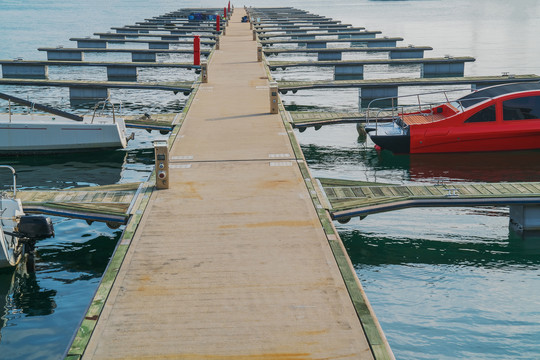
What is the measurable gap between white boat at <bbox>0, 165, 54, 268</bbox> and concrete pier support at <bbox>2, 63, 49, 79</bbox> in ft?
107

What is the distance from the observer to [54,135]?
2570cm

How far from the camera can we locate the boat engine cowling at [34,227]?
43.2ft

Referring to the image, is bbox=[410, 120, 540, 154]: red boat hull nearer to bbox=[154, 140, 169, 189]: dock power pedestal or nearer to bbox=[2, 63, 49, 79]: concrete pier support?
bbox=[154, 140, 169, 189]: dock power pedestal

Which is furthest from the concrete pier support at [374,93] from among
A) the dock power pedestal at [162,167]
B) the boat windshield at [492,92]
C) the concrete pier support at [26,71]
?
the dock power pedestal at [162,167]

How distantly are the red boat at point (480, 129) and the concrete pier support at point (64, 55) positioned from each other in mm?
37061

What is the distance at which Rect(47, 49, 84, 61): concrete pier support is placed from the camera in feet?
184

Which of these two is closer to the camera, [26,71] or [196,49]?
[196,49]

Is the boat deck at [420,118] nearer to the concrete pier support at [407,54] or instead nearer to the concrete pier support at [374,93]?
the concrete pier support at [374,93]

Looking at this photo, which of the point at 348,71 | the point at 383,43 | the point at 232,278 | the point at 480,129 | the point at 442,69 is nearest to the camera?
the point at 232,278

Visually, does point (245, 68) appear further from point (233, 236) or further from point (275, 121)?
point (233, 236)

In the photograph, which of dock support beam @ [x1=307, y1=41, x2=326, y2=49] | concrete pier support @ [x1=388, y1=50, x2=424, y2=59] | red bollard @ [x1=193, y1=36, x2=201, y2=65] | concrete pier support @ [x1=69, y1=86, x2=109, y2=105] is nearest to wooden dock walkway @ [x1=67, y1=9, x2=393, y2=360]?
concrete pier support @ [x1=69, y1=86, x2=109, y2=105]

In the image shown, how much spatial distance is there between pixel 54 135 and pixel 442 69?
29557 mm

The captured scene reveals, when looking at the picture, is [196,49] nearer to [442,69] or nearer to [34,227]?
[442,69]

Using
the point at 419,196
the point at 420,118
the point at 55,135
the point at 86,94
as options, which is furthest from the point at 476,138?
the point at 86,94
